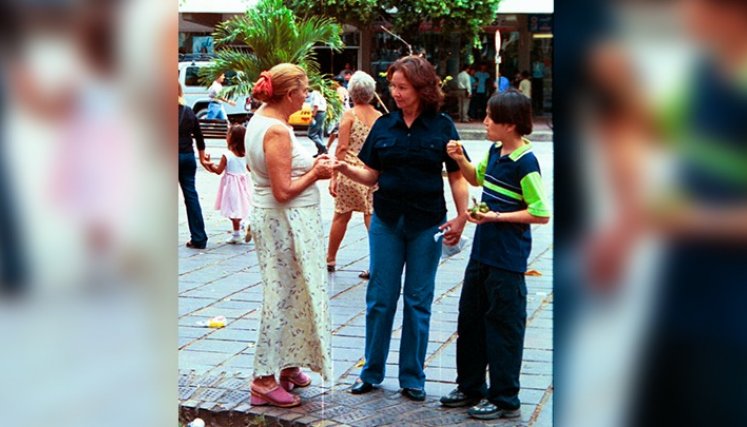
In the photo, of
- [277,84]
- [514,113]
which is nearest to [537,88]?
[514,113]

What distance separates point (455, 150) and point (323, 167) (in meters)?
0.66

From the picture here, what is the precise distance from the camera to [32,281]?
1605 millimetres

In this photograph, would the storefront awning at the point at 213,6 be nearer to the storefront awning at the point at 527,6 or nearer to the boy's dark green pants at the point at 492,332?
the storefront awning at the point at 527,6

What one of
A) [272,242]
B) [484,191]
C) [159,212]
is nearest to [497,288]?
[484,191]

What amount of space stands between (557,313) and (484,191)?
3.15m

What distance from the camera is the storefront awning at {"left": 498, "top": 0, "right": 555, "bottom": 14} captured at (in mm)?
3371

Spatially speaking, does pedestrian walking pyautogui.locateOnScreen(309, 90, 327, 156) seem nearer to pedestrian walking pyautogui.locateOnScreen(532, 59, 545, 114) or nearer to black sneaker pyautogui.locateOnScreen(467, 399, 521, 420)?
pedestrian walking pyautogui.locateOnScreen(532, 59, 545, 114)

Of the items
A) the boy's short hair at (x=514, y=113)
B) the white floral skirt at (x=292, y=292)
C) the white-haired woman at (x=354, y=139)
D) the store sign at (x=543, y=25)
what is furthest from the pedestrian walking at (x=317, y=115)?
the boy's short hair at (x=514, y=113)

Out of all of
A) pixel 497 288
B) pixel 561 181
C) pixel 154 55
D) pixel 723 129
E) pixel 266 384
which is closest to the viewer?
pixel 723 129

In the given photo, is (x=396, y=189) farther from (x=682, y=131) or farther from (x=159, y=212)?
(x=682, y=131)

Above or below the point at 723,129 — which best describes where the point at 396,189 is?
below

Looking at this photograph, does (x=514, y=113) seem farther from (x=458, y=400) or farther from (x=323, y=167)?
(x=458, y=400)

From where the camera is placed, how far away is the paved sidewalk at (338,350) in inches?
189

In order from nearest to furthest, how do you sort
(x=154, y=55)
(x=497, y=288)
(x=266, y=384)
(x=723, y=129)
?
(x=723, y=129) → (x=154, y=55) → (x=497, y=288) → (x=266, y=384)
